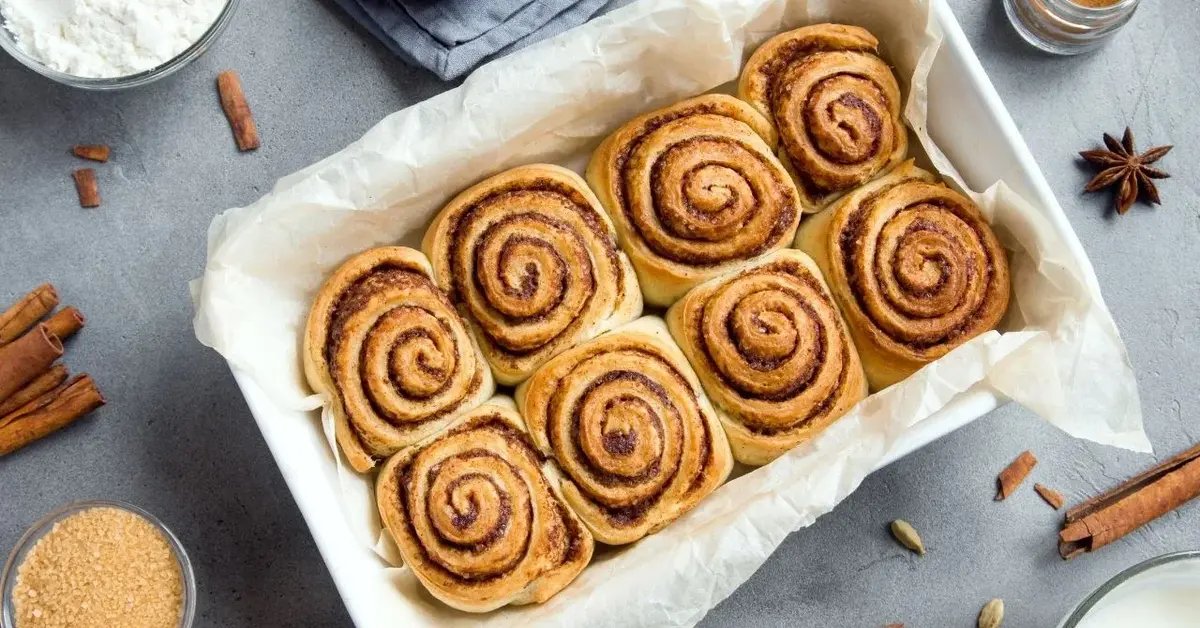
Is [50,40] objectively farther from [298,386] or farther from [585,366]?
[585,366]

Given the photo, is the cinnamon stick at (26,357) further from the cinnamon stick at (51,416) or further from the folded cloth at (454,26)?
the folded cloth at (454,26)

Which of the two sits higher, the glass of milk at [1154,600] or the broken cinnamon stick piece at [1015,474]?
the broken cinnamon stick piece at [1015,474]

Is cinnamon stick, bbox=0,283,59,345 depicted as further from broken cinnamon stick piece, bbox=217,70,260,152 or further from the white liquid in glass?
the white liquid in glass

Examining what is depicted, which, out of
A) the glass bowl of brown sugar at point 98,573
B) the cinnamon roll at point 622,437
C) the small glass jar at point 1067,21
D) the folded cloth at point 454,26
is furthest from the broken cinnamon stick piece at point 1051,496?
the glass bowl of brown sugar at point 98,573

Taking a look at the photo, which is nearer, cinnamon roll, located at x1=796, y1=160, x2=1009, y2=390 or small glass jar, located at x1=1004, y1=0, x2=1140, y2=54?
cinnamon roll, located at x1=796, y1=160, x2=1009, y2=390

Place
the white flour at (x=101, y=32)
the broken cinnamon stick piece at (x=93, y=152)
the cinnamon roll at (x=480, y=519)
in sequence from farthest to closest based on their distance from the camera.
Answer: the broken cinnamon stick piece at (x=93, y=152)
the white flour at (x=101, y=32)
the cinnamon roll at (x=480, y=519)

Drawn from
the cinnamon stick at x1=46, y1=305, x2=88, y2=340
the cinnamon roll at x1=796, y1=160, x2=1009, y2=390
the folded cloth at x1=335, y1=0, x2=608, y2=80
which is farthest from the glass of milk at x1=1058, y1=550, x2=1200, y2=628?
the cinnamon stick at x1=46, y1=305, x2=88, y2=340

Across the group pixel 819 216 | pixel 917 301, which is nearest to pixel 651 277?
pixel 819 216
